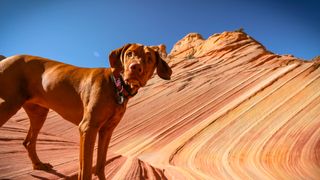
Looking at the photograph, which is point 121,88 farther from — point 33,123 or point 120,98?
point 33,123

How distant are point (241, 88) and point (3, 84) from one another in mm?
10797

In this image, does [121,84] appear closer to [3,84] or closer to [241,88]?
[3,84]

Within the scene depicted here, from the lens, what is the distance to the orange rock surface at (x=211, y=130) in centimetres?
477

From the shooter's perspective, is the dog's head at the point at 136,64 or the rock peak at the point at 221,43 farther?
the rock peak at the point at 221,43

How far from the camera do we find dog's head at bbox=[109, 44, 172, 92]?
2850 millimetres

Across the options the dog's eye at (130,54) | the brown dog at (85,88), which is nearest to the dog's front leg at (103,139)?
the brown dog at (85,88)

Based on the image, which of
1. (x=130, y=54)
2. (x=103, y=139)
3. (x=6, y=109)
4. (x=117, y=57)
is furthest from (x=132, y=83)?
(x=6, y=109)

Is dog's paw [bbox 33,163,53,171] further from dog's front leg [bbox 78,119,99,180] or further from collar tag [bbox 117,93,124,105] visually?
collar tag [bbox 117,93,124,105]

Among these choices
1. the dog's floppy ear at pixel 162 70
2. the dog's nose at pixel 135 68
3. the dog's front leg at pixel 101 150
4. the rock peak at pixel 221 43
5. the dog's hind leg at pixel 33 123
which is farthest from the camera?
the rock peak at pixel 221 43

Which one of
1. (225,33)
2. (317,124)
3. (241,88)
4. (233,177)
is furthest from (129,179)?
(225,33)

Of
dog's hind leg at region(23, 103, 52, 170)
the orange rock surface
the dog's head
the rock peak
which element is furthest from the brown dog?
the rock peak

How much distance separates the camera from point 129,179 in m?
3.91

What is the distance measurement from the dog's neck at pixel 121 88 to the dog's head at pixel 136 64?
44 millimetres

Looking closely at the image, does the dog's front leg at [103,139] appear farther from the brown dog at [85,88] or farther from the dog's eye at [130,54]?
the dog's eye at [130,54]
